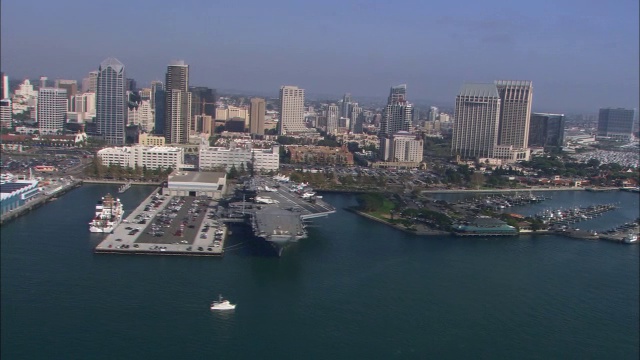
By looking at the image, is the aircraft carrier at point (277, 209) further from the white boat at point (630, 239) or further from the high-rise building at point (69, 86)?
the high-rise building at point (69, 86)

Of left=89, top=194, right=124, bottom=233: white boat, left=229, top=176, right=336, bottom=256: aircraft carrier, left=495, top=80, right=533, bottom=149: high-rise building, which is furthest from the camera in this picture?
left=495, top=80, right=533, bottom=149: high-rise building

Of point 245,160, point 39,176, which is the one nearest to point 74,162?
point 39,176

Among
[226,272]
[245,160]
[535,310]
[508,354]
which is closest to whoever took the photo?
[508,354]

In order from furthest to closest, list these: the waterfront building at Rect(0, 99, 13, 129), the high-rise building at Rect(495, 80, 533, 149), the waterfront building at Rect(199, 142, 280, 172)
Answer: the high-rise building at Rect(495, 80, 533, 149)
the waterfront building at Rect(0, 99, 13, 129)
the waterfront building at Rect(199, 142, 280, 172)

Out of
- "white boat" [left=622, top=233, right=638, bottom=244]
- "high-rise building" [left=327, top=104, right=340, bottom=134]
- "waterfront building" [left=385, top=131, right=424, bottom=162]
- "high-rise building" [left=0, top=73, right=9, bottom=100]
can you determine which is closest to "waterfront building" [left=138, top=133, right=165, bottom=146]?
"waterfront building" [left=385, top=131, right=424, bottom=162]

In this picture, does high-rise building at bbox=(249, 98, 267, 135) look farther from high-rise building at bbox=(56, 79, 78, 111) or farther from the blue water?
the blue water

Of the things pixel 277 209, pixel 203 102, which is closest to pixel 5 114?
pixel 203 102

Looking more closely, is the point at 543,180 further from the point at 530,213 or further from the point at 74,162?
the point at 74,162

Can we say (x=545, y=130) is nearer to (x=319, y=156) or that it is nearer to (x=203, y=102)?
(x=319, y=156)
